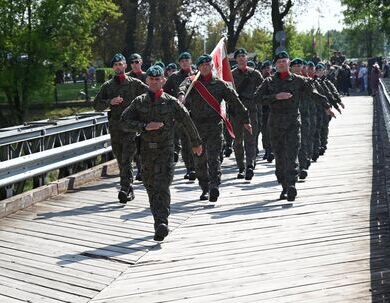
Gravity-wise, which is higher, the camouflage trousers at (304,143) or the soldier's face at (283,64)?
the soldier's face at (283,64)

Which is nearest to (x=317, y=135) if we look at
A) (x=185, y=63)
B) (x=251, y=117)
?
(x=251, y=117)

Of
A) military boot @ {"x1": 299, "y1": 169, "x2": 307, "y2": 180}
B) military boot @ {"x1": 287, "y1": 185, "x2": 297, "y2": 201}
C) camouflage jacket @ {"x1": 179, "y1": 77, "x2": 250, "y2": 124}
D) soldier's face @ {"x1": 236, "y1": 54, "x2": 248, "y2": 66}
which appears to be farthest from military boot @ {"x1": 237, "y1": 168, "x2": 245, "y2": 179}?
military boot @ {"x1": 287, "y1": 185, "x2": 297, "y2": 201}

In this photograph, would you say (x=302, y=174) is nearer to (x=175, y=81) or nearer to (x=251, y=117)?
(x=251, y=117)

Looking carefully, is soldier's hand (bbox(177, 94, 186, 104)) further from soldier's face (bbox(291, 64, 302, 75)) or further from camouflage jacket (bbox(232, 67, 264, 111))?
camouflage jacket (bbox(232, 67, 264, 111))

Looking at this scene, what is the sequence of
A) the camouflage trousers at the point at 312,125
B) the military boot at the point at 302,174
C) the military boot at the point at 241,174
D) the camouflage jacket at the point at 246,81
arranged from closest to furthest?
the military boot at the point at 302,174
the military boot at the point at 241,174
the camouflage jacket at the point at 246,81
the camouflage trousers at the point at 312,125

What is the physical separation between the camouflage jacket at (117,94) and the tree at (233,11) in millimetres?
34608

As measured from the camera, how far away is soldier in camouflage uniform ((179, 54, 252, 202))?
966 centimetres

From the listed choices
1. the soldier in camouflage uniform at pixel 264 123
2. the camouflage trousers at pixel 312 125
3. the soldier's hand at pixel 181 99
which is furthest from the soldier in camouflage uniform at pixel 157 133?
the soldier in camouflage uniform at pixel 264 123

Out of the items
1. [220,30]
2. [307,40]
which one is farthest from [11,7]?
[307,40]

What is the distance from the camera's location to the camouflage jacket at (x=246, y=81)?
12.3 metres

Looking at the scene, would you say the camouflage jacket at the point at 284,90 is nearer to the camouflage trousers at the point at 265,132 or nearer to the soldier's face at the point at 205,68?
the soldier's face at the point at 205,68

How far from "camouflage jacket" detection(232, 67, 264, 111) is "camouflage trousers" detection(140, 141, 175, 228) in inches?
192

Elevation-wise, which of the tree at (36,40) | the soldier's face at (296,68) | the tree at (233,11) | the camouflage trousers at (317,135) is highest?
the tree at (233,11)

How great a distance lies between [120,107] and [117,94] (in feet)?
0.71
